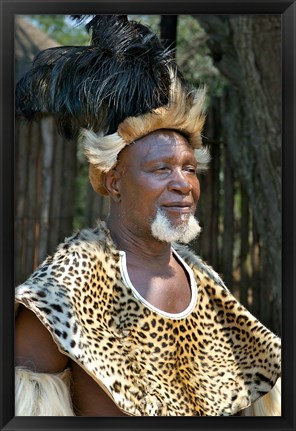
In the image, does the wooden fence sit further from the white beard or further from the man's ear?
the white beard

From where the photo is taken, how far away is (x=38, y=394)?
2951 millimetres

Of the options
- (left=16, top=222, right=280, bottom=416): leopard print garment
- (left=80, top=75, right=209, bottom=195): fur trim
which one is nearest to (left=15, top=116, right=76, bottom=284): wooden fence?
(left=16, top=222, right=280, bottom=416): leopard print garment

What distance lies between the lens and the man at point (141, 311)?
116 inches

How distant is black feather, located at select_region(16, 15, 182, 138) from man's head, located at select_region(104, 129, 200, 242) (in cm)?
14

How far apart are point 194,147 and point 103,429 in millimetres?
1154

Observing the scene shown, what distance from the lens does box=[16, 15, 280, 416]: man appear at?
296cm

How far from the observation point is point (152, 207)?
3145 mm

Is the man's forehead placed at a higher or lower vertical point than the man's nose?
higher

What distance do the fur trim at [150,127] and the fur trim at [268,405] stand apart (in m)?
1.09

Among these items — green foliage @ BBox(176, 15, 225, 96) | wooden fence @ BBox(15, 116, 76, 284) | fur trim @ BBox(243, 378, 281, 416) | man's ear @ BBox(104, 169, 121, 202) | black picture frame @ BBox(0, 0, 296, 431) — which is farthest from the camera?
green foliage @ BBox(176, 15, 225, 96)
